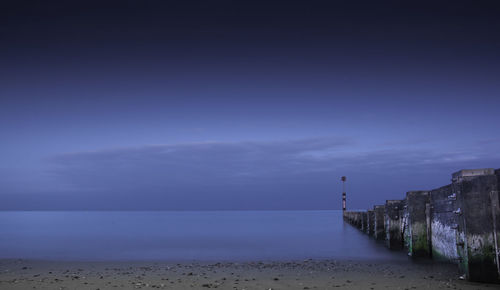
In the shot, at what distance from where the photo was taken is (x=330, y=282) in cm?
1094

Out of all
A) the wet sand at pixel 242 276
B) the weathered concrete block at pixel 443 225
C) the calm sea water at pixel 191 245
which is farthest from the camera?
the calm sea water at pixel 191 245

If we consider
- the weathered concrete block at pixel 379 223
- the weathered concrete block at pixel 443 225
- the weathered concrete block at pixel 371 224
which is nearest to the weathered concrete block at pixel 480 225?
the weathered concrete block at pixel 443 225

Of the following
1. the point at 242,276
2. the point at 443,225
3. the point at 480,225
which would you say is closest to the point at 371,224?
the point at 443,225

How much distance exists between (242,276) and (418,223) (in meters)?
6.25

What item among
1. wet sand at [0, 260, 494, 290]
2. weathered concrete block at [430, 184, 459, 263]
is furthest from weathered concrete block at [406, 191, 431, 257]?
wet sand at [0, 260, 494, 290]

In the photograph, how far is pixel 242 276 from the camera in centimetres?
1235

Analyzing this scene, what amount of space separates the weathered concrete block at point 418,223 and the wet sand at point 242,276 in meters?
0.72

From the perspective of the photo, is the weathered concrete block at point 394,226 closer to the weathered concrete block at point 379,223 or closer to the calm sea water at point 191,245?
the calm sea water at point 191,245

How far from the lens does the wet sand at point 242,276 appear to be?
10414 mm

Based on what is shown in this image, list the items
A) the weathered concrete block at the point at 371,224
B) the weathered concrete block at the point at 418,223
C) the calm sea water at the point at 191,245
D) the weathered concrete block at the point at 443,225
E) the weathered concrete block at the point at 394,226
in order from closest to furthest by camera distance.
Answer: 1. the weathered concrete block at the point at 443,225
2. the weathered concrete block at the point at 418,223
3. the weathered concrete block at the point at 394,226
4. the calm sea water at the point at 191,245
5. the weathered concrete block at the point at 371,224

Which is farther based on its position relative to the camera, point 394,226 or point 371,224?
point 371,224

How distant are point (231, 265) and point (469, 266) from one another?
8.46 meters

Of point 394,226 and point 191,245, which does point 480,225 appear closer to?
point 394,226

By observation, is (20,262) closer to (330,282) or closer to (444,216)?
(330,282)
